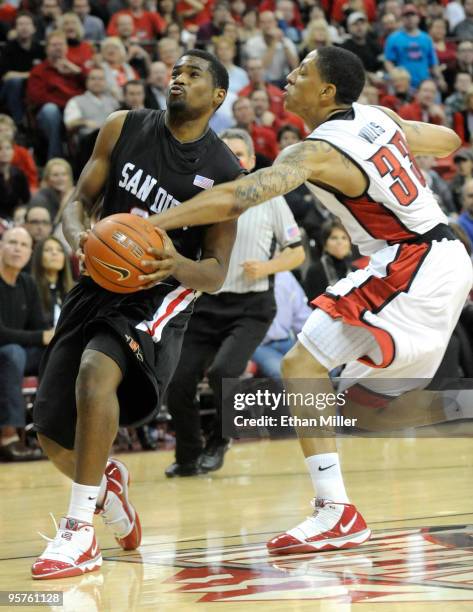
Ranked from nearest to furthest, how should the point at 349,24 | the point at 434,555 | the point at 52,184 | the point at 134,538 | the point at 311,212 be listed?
the point at 434,555 → the point at 134,538 → the point at 52,184 → the point at 311,212 → the point at 349,24

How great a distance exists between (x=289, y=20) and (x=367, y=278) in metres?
13.0

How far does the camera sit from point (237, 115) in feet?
43.7

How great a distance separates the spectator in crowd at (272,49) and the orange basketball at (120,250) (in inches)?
457

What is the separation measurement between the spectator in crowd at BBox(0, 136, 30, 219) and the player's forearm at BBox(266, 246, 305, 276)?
4.13 metres

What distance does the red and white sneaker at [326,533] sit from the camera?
4.83 meters

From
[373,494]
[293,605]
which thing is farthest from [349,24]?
[293,605]

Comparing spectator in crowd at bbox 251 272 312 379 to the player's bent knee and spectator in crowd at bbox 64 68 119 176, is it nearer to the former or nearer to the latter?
spectator in crowd at bbox 64 68 119 176

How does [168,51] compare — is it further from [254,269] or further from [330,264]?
[254,269]

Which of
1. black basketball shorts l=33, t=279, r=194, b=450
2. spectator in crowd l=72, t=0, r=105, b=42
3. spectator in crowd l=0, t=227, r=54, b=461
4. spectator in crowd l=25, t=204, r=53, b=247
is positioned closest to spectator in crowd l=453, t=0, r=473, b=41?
spectator in crowd l=72, t=0, r=105, b=42

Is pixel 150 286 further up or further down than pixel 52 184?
further down

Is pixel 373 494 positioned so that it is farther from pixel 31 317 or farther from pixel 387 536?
pixel 31 317

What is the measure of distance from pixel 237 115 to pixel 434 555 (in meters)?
9.42

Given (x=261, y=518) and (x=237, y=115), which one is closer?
(x=261, y=518)

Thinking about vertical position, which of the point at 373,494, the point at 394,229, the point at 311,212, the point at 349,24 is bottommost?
the point at 373,494
